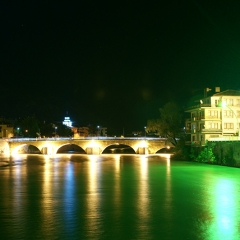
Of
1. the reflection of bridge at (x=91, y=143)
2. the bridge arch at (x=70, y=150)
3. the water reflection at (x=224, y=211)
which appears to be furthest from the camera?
the bridge arch at (x=70, y=150)

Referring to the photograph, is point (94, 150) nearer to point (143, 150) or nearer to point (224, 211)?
point (143, 150)

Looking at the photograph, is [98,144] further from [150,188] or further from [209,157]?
[150,188]

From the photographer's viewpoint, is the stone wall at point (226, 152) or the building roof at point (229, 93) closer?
the stone wall at point (226, 152)

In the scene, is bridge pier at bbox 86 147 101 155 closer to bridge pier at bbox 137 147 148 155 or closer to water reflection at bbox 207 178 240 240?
bridge pier at bbox 137 147 148 155

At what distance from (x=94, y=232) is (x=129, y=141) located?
88.4 m

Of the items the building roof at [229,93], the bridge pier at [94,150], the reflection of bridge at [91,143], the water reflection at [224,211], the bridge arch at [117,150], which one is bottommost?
the water reflection at [224,211]

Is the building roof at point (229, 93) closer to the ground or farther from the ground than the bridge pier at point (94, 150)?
farther from the ground

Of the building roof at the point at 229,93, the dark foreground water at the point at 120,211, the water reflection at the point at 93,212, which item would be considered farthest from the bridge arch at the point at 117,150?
the water reflection at the point at 93,212

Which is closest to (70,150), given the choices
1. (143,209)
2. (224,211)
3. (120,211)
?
(143,209)

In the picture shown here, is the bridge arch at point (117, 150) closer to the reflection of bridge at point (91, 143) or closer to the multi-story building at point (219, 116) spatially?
the reflection of bridge at point (91, 143)

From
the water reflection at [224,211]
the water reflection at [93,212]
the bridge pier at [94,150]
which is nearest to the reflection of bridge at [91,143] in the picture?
the bridge pier at [94,150]

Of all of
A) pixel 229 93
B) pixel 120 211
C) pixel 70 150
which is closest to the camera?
pixel 120 211

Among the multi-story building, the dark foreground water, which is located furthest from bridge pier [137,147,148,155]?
the dark foreground water

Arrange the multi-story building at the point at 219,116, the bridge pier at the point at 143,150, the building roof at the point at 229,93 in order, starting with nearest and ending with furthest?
the multi-story building at the point at 219,116 < the building roof at the point at 229,93 < the bridge pier at the point at 143,150
